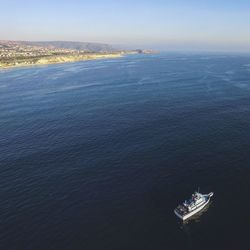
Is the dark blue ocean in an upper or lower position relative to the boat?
lower

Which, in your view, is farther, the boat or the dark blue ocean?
the boat

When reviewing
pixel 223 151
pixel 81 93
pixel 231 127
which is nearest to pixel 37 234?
pixel 223 151

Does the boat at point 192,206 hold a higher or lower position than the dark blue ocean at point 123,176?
higher

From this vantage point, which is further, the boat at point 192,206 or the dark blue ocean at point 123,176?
the boat at point 192,206

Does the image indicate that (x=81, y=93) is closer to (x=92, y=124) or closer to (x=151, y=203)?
(x=92, y=124)
